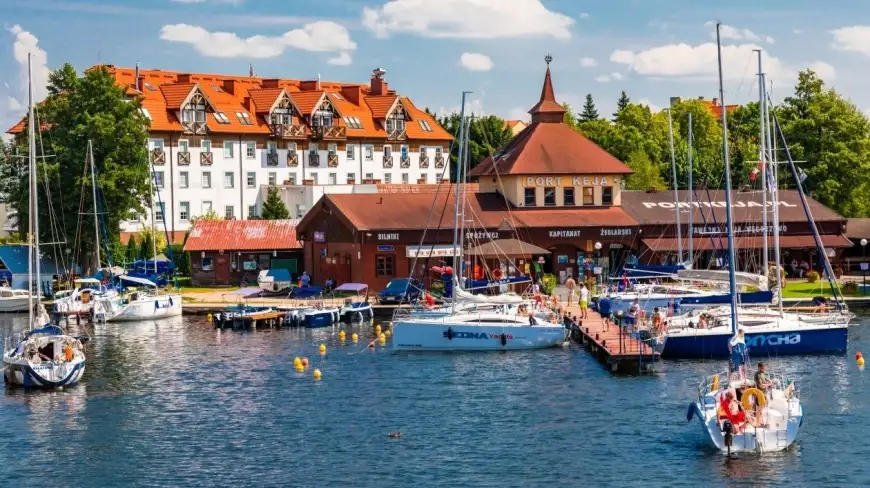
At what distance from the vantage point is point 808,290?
3248 inches

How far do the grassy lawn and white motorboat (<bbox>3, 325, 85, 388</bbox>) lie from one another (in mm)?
42474

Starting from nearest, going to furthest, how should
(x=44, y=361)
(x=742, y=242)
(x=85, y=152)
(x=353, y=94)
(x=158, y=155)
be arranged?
(x=44, y=361)
(x=742, y=242)
(x=85, y=152)
(x=158, y=155)
(x=353, y=94)

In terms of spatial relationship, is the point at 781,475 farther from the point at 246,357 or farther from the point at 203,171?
the point at 203,171

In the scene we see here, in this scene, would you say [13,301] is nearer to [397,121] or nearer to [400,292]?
[400,292]

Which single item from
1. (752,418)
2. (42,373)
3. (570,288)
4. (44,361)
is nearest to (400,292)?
(570,288)

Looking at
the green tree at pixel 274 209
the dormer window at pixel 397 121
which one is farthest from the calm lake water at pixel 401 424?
the dormer window at pixel 397 121

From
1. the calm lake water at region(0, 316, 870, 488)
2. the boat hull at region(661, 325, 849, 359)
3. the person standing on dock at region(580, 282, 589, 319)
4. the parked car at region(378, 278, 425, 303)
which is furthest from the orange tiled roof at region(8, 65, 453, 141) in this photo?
the boat hull at region(661, 325, 849, 359)

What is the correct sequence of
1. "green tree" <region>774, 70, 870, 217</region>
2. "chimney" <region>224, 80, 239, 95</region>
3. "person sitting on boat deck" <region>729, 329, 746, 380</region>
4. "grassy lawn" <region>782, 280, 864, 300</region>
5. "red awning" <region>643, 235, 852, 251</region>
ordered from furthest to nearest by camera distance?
→ "chimney" <region>224, 80, 239, 95</region>
"green tree" <region>774, 70, 870, 217</region>
"red awning" <region>643, 235, 852, 251</region>
"grassy lawn" <region>782, 280, 864, 300</region>
"person sitting on boat deck" <region>729, 329, 746, 380</region>

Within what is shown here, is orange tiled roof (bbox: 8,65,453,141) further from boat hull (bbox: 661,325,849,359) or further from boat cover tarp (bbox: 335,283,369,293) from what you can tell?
boat hull (bbox: 661,325,849,359)

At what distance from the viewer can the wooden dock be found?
188 ft

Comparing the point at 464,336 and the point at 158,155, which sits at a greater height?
the point at 158,155

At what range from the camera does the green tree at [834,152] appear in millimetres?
106500

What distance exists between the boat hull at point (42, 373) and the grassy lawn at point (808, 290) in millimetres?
42777

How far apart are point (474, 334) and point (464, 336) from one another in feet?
1.59
